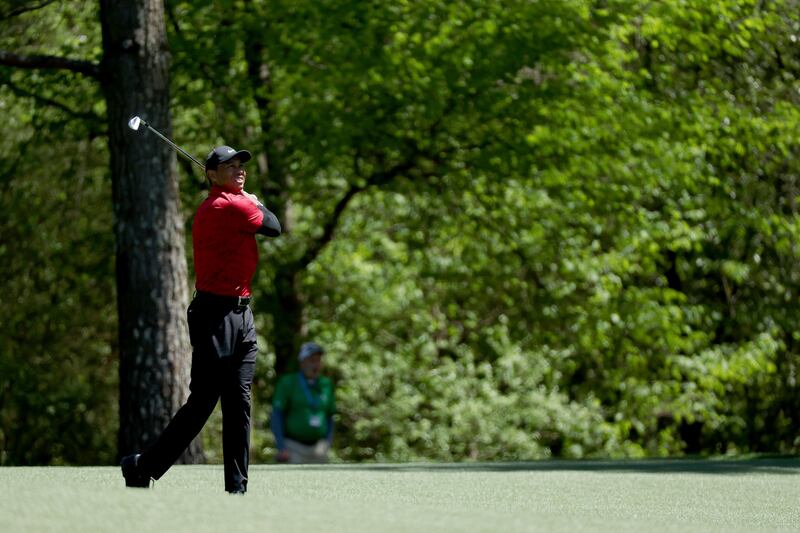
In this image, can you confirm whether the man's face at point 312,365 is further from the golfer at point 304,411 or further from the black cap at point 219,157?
the black cap at point 219,157

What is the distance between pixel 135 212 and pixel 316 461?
3091mm

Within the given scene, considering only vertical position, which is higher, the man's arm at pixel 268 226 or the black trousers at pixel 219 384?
the man's arm at pixel 268 226

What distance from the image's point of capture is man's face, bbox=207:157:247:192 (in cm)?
889

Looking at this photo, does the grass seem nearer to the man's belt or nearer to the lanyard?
the man's belt

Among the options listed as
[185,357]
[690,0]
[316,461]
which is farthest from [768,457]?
[690,0]

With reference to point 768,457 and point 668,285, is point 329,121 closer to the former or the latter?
point 768,457

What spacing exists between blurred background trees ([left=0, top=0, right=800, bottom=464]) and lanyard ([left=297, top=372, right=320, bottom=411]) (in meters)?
5.24

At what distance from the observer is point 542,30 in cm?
1958

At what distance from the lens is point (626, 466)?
571 inches

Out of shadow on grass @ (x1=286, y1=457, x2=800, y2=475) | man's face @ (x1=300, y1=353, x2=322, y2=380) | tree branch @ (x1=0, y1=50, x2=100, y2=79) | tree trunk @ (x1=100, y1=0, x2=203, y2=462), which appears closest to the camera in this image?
shadow on grass @ (x1=286, y1=457, x2=800, y2=475)

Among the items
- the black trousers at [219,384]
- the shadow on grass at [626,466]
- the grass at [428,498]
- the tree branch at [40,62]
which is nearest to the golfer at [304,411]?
→ the shadow on grass at [626,466]

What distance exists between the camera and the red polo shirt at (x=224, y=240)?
876 cm

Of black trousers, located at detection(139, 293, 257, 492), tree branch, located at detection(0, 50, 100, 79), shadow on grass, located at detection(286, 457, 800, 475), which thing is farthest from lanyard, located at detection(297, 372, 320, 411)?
black trousers, located at detection(139, 293, 257, 492)

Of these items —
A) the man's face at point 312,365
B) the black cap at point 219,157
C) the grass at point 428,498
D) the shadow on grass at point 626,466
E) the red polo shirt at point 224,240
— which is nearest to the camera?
the grass at point 428,498
